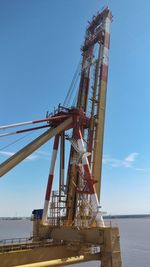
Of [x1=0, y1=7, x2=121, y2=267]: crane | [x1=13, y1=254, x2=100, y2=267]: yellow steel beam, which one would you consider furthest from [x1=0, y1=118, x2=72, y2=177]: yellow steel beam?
[x1=13, y1=254, x2=100, y2=267]: yellow steel beam

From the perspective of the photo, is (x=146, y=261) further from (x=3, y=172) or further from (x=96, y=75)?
(x=3, y=172)

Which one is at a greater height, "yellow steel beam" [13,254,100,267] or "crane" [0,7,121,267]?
"crane" [0,7,121,267]

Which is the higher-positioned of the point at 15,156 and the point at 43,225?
the point at 15,156

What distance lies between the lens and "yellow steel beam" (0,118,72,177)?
78.9ft

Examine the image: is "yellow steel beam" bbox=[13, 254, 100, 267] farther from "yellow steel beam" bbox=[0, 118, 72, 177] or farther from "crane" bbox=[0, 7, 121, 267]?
"yellow steel beam" bbox=[0, 118, 72, 177]

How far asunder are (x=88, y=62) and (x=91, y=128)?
9624mm

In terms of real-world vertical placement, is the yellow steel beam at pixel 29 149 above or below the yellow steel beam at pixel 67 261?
above

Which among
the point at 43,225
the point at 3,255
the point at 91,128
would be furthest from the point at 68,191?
the point at 3,255

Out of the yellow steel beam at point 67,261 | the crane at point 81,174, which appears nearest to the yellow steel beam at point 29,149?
the crane at point 81,174

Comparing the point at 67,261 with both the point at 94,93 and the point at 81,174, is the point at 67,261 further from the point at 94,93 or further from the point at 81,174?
the point at 94,93

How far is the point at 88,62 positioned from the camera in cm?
3656

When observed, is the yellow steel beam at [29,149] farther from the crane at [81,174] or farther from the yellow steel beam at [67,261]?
the yellow steel beam at [67,261]

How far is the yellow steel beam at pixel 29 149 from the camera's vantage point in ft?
78.9

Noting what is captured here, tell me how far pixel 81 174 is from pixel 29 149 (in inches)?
276
